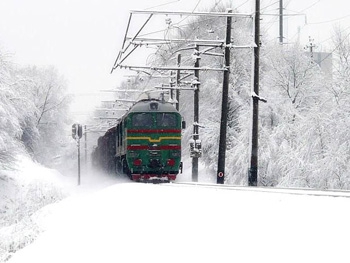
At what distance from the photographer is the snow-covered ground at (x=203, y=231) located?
7.77 meters

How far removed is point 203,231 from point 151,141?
13495 mm

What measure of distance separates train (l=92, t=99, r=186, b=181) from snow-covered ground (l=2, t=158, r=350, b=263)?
8.82 m

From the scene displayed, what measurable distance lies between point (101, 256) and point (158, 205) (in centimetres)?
248

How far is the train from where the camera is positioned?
22156 millimetres

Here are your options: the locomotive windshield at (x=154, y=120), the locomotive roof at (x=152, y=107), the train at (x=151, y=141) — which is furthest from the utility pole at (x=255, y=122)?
the locomotive roof at (x=152, y=107)

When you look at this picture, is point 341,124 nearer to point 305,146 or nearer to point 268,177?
point 305,146

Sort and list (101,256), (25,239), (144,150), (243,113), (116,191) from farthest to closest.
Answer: (243,113) < (144,150) < (116,191) < (25,239) < (101,256)

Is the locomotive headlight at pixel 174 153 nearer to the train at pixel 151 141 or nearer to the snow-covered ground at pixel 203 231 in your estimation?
the train at pixel 151 141

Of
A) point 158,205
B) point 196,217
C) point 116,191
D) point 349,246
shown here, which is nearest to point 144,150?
point 116,191

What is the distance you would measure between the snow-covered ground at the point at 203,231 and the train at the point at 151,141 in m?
8.82

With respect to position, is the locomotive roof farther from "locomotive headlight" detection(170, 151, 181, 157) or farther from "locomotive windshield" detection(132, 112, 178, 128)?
"locomotive headlight" detection(170, 151, 181, 157)

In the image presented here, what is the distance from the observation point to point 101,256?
9391 millimetres

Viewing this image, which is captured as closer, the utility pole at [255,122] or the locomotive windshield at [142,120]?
the utility pole at [255,122]

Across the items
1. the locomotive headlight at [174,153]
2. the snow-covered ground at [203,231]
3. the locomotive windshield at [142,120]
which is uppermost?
the locomotive windshield at [142,120]
